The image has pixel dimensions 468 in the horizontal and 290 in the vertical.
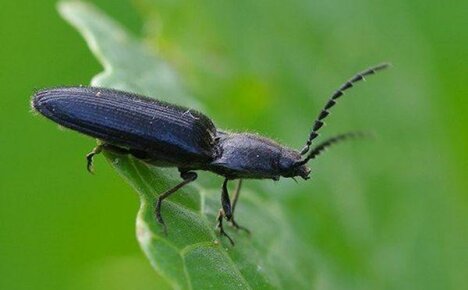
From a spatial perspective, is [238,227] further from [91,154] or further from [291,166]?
[91,154]

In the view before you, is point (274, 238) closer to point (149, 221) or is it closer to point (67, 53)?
point (149, 221)

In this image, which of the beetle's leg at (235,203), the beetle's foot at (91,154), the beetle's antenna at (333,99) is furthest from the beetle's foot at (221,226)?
the beetle's foot at (91,154)

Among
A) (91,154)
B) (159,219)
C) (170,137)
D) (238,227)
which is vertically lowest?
(159,219)

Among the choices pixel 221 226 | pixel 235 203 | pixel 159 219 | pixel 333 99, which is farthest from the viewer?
pixel 235 203

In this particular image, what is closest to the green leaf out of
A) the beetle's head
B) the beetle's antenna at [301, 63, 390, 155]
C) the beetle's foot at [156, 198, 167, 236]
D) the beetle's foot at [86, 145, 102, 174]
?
the beetle's foot at [156, 198, 167, 236]

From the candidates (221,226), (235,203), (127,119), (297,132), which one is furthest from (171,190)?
(297,132)

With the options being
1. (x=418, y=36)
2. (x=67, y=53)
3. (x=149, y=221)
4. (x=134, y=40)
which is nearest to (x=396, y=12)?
(x=418, y=36)

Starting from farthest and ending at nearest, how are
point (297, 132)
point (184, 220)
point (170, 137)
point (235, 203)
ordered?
point (297, 132)
point (235, 203)
point (170, 137)
point (184, 220)

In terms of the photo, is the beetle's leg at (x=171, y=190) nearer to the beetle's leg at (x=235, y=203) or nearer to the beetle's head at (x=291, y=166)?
the beetle's leg at (x=235, y=203)

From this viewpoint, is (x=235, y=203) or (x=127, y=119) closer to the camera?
(x=127, y=119)
